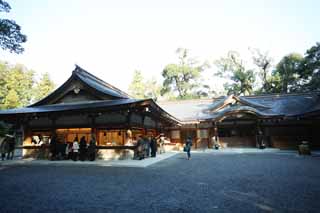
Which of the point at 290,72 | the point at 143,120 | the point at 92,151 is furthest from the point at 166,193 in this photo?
the point at 290,72

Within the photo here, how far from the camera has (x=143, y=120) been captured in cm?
1413

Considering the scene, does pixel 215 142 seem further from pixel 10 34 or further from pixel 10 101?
pixel 10 101

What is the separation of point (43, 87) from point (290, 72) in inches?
1746

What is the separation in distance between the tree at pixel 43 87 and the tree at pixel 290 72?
4267 centimetres

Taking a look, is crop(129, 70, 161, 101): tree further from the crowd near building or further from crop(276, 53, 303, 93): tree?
crop(276, 53, 303, 93): tree

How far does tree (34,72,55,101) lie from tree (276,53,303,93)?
4267 centimetres

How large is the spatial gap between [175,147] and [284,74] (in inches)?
940

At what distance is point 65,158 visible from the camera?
41.2ft

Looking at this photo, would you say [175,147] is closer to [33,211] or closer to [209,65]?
[33,211]

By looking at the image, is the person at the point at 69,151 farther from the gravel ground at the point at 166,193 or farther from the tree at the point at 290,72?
the tree at the point at 290,72

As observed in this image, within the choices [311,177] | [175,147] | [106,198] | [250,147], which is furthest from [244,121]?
[106,198]

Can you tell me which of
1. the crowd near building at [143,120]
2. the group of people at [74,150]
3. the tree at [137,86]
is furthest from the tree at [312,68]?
the group of people at [74,150]

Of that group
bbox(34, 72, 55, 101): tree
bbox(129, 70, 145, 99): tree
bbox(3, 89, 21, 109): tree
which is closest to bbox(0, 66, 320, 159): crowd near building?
bbox(129, 70, 145, 99): tree

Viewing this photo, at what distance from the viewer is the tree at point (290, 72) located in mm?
29987
